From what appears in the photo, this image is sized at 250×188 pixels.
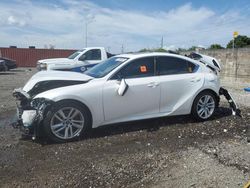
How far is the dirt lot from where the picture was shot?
337cm

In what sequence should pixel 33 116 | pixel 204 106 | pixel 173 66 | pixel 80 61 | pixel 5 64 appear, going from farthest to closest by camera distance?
pixel 5 64, pixel 80 61, pixel 204 106, pixel 173 66, pixel 33 116

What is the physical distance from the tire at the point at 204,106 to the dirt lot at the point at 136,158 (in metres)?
0.25

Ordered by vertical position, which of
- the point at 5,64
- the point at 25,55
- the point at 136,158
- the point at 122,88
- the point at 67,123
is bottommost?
the point at 136,158

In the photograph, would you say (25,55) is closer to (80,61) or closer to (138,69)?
(80,61)

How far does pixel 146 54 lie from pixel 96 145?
2226mm

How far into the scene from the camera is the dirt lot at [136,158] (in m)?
3.37

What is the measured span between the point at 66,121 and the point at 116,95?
1041 mm

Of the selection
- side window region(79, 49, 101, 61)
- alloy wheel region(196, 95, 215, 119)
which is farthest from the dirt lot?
side window region(79, 49, 101, 61)

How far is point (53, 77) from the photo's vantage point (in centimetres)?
498

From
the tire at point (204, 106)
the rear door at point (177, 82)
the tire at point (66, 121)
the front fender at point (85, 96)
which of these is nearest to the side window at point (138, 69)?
the rear door at point (177, 82)

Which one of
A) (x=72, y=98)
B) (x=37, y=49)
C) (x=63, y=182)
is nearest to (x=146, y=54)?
(x=72, y=98)

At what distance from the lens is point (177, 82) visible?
561 centimetres

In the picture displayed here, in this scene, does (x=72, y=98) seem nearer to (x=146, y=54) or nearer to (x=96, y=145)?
(x=96, y=145)

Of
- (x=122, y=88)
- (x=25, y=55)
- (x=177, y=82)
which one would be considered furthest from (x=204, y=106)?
(x=25, y=55)
